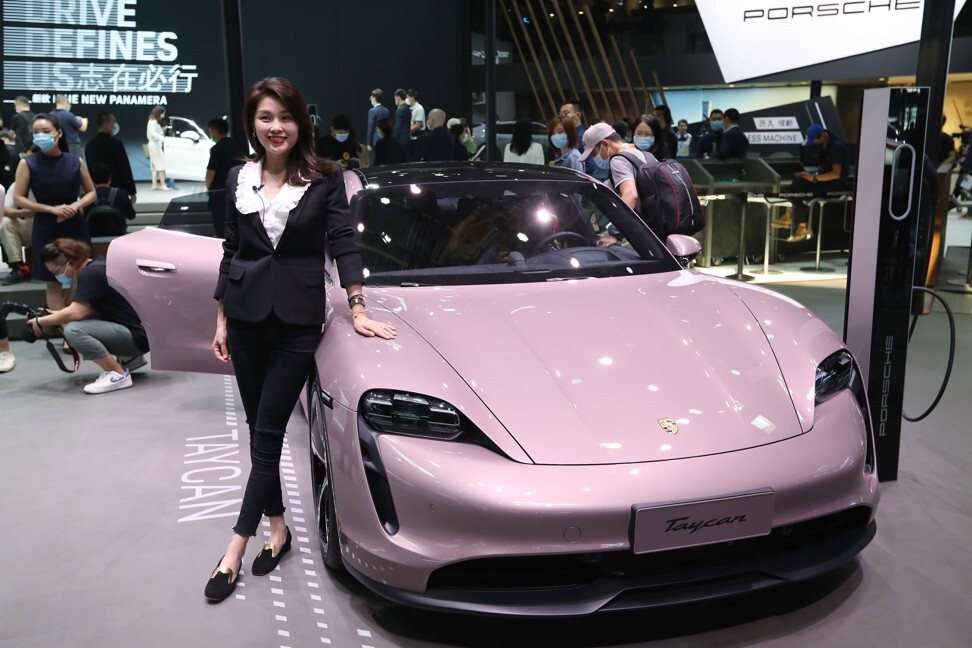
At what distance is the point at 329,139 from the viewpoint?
29.3ft

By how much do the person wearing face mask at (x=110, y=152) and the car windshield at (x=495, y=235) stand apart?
17.3 feet

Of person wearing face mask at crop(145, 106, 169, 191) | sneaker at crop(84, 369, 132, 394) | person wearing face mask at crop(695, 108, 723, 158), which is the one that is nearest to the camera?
sneaker at crop(84, 369, 132, 394)

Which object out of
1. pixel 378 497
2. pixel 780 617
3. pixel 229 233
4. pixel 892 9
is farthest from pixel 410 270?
pixel 892 9

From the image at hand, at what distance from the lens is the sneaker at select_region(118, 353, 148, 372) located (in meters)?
5.62

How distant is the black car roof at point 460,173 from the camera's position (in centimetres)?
361

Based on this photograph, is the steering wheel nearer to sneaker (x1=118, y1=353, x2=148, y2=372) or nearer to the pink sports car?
the pink sports car

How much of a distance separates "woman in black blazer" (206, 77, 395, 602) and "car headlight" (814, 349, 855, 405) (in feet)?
4.25

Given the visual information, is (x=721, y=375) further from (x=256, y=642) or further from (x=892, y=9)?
(x=892, y=9)

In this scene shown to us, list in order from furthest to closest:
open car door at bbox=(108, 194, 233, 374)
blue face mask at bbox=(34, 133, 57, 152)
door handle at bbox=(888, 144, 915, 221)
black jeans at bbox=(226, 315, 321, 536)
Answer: blue face mask at bbox=(34, 133, 57, 152) < open car door at bbox=(108, 194, 233, 374) < door handle at bbox=(888, 144, 915, 221) < black jeans at bbox=(226, 315, 321, 536)

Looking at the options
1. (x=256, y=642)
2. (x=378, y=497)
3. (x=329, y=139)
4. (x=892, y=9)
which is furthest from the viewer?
(x=892, y=9)

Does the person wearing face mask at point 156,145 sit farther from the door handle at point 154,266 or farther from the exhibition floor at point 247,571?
the door handle at point 154,266

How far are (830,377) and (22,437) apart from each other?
13.0 feet

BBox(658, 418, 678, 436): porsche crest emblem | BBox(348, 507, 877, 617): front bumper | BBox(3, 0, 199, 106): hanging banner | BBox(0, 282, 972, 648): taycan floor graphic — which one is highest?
BBox(3, 0, 199, 106): hanging banner

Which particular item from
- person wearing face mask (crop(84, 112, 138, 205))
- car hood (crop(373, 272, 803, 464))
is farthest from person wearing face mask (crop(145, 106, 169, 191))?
car hood (crop(373, 272, 803, 464))
